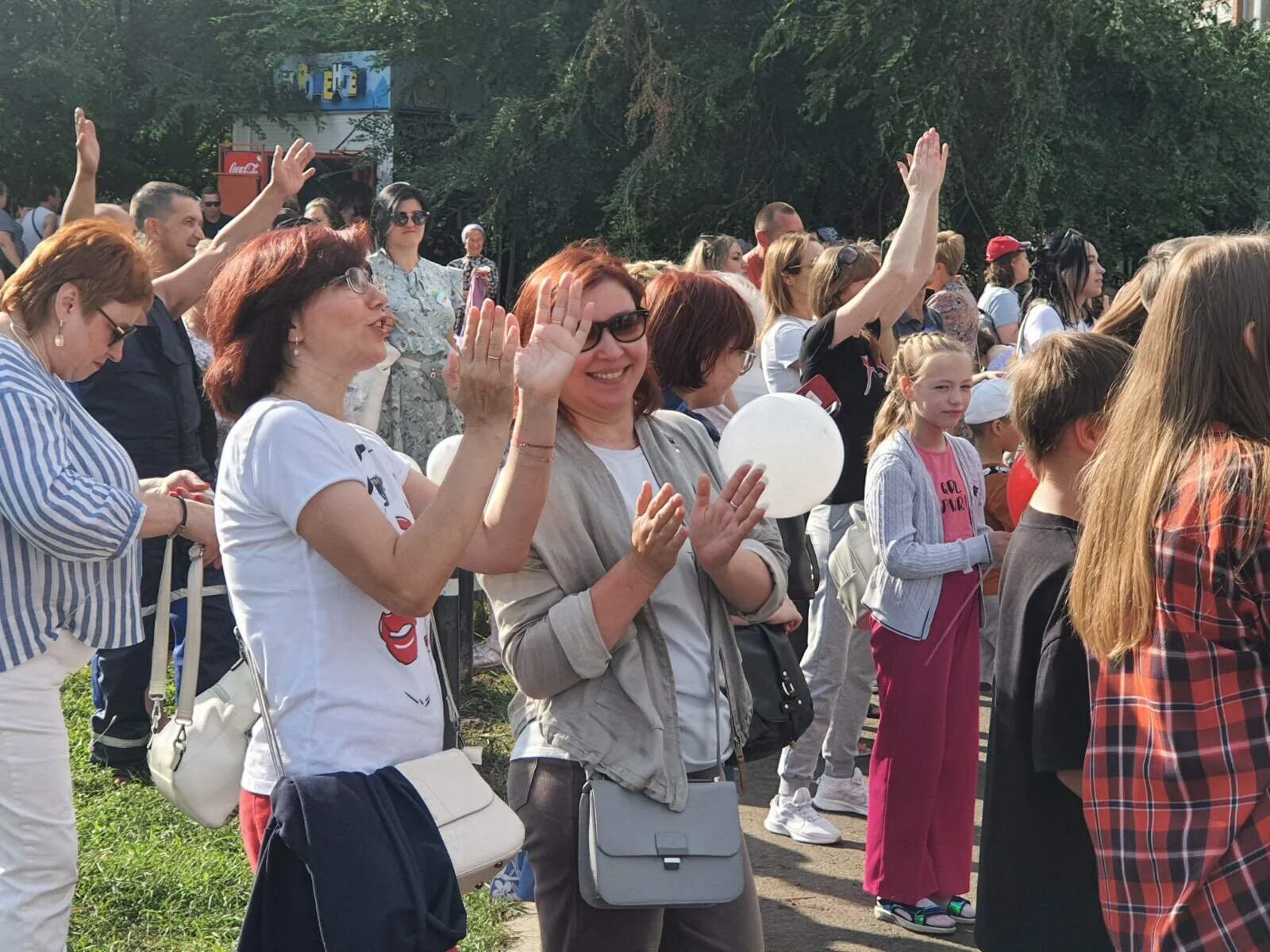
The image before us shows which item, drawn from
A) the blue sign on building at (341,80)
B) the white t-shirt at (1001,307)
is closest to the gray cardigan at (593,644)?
the white t-shirt at (1001,307)

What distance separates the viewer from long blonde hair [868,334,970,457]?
15.1ft

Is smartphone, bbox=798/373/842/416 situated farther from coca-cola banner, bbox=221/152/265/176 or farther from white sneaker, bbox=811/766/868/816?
coca-cola banner, bbox=221/152/265/176

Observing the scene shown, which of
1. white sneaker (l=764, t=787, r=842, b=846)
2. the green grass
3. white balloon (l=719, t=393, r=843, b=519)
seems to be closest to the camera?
white balloon (l=719, t=393, r=843, b=519)

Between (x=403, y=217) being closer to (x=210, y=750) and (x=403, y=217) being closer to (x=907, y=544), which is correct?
(x=907, y=544)

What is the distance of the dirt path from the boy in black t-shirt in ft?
4.96

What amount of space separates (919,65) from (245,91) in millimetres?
10803

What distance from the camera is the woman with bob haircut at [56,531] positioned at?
118 inches

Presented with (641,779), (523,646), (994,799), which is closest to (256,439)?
(523,646)

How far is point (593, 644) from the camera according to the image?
2.60 m

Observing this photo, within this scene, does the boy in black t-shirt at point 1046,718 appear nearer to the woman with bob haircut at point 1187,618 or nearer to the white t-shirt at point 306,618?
the woman with bob haircut at point 1187,618

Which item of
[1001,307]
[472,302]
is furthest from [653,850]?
[1001,307]

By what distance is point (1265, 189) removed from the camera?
17.6 metres

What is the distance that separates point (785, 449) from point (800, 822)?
1.94m

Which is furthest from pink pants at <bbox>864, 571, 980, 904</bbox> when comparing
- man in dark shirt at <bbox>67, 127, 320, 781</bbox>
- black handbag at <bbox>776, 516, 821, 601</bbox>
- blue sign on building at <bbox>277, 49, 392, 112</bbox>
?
blue sign on building at <bbox>277, 49, 392, 112</bbox>
